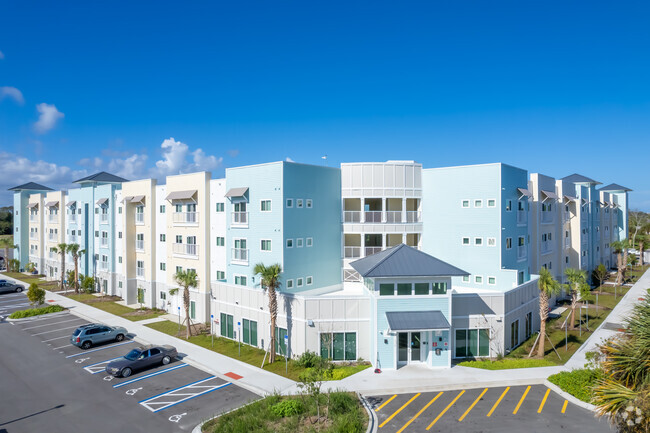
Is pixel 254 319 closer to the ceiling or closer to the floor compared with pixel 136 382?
closer to the ceiling

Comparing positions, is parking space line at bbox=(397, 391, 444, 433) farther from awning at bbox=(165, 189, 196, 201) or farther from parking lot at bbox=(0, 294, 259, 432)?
awning at bbox=(165, 189, 196, 201)

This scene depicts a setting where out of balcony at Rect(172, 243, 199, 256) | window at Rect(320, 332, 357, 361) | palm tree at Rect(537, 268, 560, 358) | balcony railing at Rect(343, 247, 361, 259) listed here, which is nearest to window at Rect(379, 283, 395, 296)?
window at Rect(320, 332, 357, 361)

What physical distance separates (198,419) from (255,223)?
15595 mm

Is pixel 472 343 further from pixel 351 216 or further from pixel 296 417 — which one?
pixel 351 216

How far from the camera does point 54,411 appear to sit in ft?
65.0

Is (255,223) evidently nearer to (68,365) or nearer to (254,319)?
(254,319)

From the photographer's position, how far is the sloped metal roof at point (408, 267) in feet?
79.5

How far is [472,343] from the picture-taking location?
87.0 feet

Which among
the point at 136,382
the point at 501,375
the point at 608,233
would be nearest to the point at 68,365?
the point at 136,382

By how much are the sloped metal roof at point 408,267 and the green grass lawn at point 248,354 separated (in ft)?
19.0

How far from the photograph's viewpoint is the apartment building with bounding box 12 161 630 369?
25.2 meters

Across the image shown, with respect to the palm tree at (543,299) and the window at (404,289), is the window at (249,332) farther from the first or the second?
the palm tree at (543,299)

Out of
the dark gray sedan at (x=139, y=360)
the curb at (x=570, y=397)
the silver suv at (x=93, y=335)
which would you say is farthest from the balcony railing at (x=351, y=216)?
the silver suv at (x=93, y=335)

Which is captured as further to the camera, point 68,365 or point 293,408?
point 68,365
